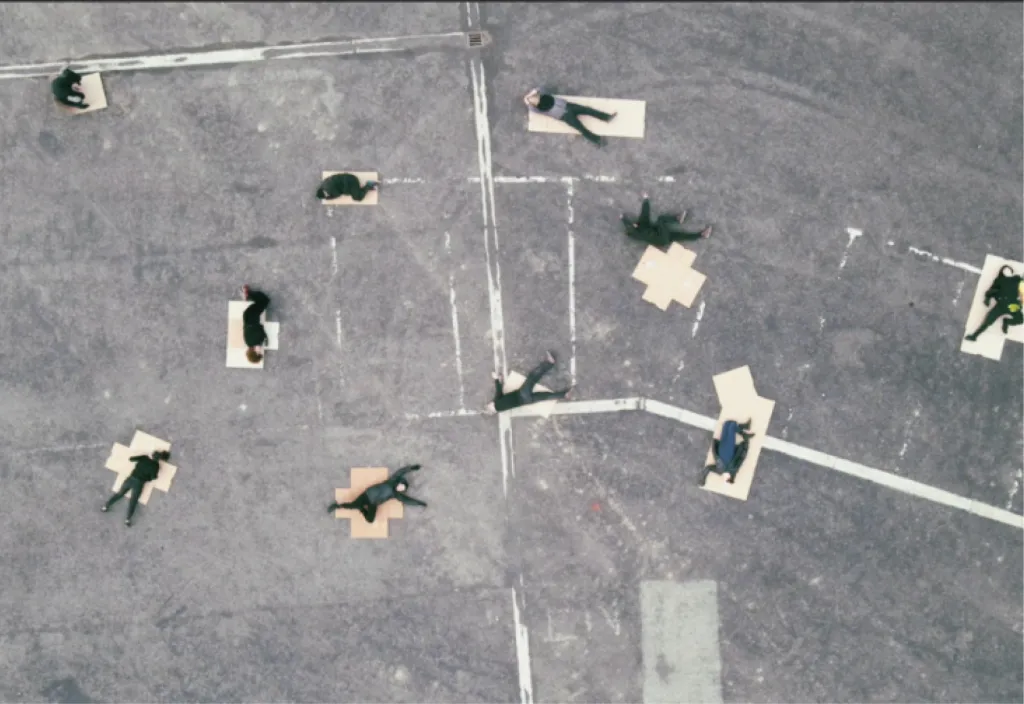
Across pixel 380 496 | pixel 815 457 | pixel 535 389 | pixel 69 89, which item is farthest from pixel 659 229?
pixel 69 89

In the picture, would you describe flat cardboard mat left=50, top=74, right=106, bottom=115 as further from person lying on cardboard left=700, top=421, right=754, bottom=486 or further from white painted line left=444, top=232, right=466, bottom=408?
person lying on cardboard left=700, top=421, right=754, bottom=486

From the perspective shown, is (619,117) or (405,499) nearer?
(405,499)

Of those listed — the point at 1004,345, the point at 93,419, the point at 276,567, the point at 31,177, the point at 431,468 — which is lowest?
the point at 276,567

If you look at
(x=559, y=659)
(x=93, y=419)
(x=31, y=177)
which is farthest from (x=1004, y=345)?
(x=31, y=177)

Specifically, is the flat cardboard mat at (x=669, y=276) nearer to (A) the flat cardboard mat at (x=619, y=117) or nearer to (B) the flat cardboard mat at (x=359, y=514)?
(A) the flat cardboard mat at (x=619, y=117)

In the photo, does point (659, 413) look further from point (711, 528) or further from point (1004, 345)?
point (1004, 345)

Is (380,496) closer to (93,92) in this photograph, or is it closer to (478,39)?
(478,39)

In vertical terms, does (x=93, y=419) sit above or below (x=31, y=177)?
below

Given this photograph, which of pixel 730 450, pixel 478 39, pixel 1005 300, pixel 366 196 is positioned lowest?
pixel 730 450
